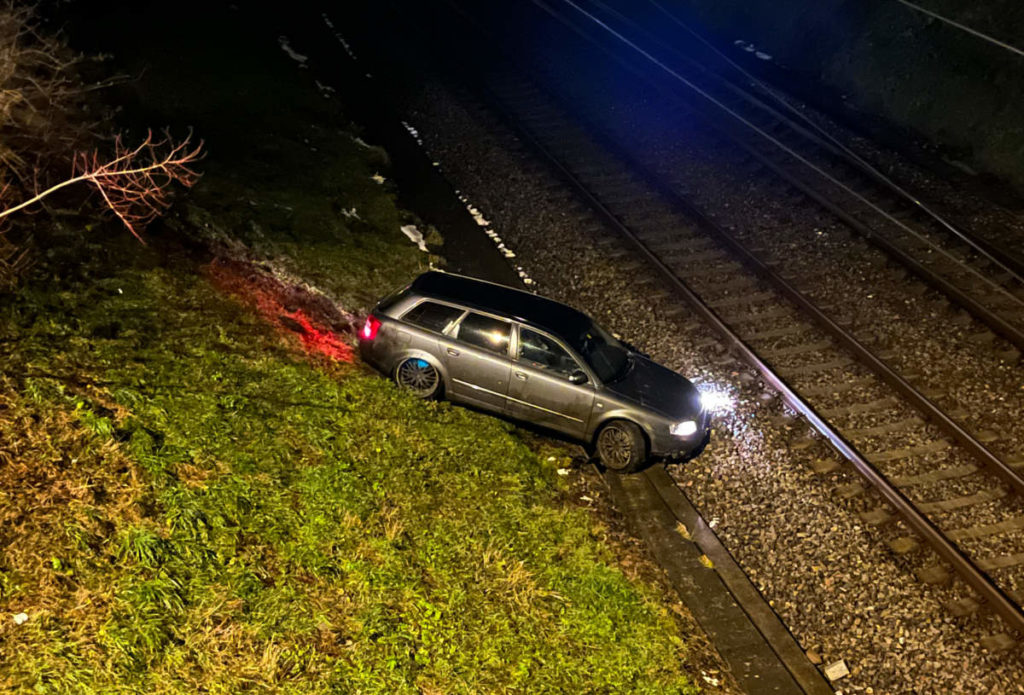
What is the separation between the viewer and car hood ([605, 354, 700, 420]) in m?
11.1

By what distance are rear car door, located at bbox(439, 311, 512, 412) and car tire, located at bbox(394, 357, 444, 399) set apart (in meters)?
0.24

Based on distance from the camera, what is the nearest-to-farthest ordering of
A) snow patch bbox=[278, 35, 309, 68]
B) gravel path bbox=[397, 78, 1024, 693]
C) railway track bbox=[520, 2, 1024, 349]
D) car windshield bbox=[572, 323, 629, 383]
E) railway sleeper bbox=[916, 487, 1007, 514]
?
gravel path bbox=[397, 78, 1024, 693]
railway sleeper bbox=[916, 487, 1007, 514]
car windshield bbox=[572, 323, 629, 383]
railway track bbox=[520, 2, 1024, 349]
snow patch bbox=[278, 35, 309, 68]

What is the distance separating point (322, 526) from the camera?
9133 mm

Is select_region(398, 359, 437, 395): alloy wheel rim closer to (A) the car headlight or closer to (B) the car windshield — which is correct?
(B) the car windshield

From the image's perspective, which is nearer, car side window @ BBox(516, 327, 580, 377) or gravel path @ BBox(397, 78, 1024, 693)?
gravel path @ BBox(397, 78, 1024, 693)

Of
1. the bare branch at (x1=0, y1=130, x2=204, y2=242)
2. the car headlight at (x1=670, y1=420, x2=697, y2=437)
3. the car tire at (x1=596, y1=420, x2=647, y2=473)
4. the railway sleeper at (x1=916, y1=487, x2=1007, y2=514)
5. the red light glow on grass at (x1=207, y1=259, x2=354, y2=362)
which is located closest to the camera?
the railway sleeper at (x1=916, y1=487, x2=1007, y2=514)

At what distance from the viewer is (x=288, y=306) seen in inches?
525

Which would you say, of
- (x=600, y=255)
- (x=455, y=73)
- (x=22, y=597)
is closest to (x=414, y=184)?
(x=600, y=255)

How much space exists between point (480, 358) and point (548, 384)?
3.37 feet

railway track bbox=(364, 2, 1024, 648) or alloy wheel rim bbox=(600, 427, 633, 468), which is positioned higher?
railway track bbox=(364, 2, 1024, 648)

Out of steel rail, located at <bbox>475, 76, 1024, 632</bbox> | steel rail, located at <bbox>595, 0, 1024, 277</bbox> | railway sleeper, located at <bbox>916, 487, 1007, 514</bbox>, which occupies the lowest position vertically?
steel rail, located at <bbox>475, 76, 1024, 632</bbox>

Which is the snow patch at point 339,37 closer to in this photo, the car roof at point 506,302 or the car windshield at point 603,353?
the car roof at point 506,302

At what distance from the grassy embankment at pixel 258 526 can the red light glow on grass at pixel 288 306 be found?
278mm

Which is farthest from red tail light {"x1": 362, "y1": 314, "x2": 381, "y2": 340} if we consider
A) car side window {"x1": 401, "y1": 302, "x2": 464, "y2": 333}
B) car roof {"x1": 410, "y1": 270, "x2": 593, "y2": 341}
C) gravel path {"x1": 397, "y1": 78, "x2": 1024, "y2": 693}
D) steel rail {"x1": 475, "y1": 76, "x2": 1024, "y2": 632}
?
steel rail {"x1": 475, "y1": 76, "x2": 1024, "y2": 632}
